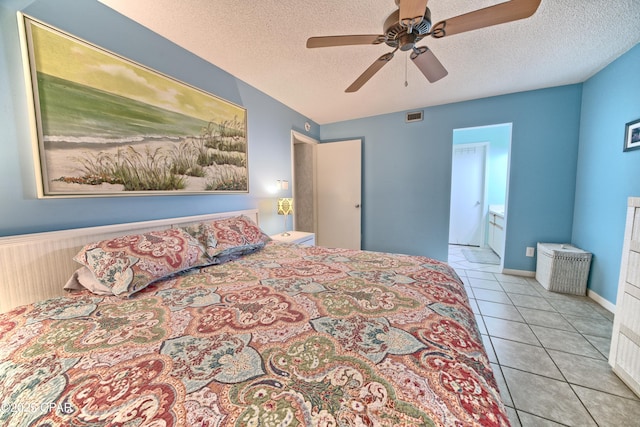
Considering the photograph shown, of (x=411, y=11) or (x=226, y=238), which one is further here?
(x=226, y=238)

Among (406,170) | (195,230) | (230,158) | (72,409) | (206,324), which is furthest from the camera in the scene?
(406,170)

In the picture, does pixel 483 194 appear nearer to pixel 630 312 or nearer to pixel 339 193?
pixel 339 193

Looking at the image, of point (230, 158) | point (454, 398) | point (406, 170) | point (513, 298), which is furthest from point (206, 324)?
point (406, 170)

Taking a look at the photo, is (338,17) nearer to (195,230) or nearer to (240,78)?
(240,78)

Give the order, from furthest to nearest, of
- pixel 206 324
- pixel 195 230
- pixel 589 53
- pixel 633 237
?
pixel 589 53, pixel 195 230, pixel 633 237, pixel 206 324

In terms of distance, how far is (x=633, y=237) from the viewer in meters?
1.38

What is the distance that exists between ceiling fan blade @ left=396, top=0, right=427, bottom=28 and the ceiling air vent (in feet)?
8.00

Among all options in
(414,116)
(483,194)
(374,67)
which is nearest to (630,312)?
(374,67)

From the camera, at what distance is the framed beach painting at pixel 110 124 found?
4.20 feet

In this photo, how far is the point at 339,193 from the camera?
404cm

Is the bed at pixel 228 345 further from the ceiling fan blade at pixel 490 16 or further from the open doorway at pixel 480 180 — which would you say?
the open doorway at pixel 480 180

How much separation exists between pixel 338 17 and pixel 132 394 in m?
2.23

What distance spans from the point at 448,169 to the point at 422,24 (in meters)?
2.45

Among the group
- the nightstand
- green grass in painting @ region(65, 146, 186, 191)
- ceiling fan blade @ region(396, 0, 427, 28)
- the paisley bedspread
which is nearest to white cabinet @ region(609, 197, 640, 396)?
the paisley bedspread
